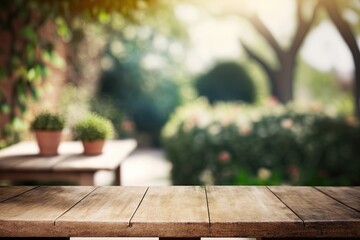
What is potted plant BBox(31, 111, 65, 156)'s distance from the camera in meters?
4.58

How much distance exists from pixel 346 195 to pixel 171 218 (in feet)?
3.23

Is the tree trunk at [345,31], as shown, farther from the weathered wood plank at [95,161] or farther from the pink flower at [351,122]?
the weathered wood plank at [95,161]

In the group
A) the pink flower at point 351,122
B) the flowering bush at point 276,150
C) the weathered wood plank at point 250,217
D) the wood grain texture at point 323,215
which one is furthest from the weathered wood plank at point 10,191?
the pink flower at point 351,122

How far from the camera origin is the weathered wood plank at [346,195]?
2.40m

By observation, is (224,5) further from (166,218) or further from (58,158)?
(166,218)

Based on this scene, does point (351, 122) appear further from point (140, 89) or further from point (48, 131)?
point (140, 89)

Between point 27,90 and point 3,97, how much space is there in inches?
33.2

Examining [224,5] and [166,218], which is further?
[224,5]

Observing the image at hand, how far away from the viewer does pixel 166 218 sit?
2.11 metres

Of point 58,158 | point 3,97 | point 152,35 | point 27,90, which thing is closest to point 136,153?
point 152,35

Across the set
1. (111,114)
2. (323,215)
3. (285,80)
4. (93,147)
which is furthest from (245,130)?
(285,80)

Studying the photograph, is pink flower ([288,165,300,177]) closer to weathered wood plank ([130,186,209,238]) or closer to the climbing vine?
the climbing vine

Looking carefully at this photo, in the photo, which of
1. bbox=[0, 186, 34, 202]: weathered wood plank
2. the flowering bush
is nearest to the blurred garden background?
the flowering bush

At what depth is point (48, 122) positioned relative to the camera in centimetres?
461
